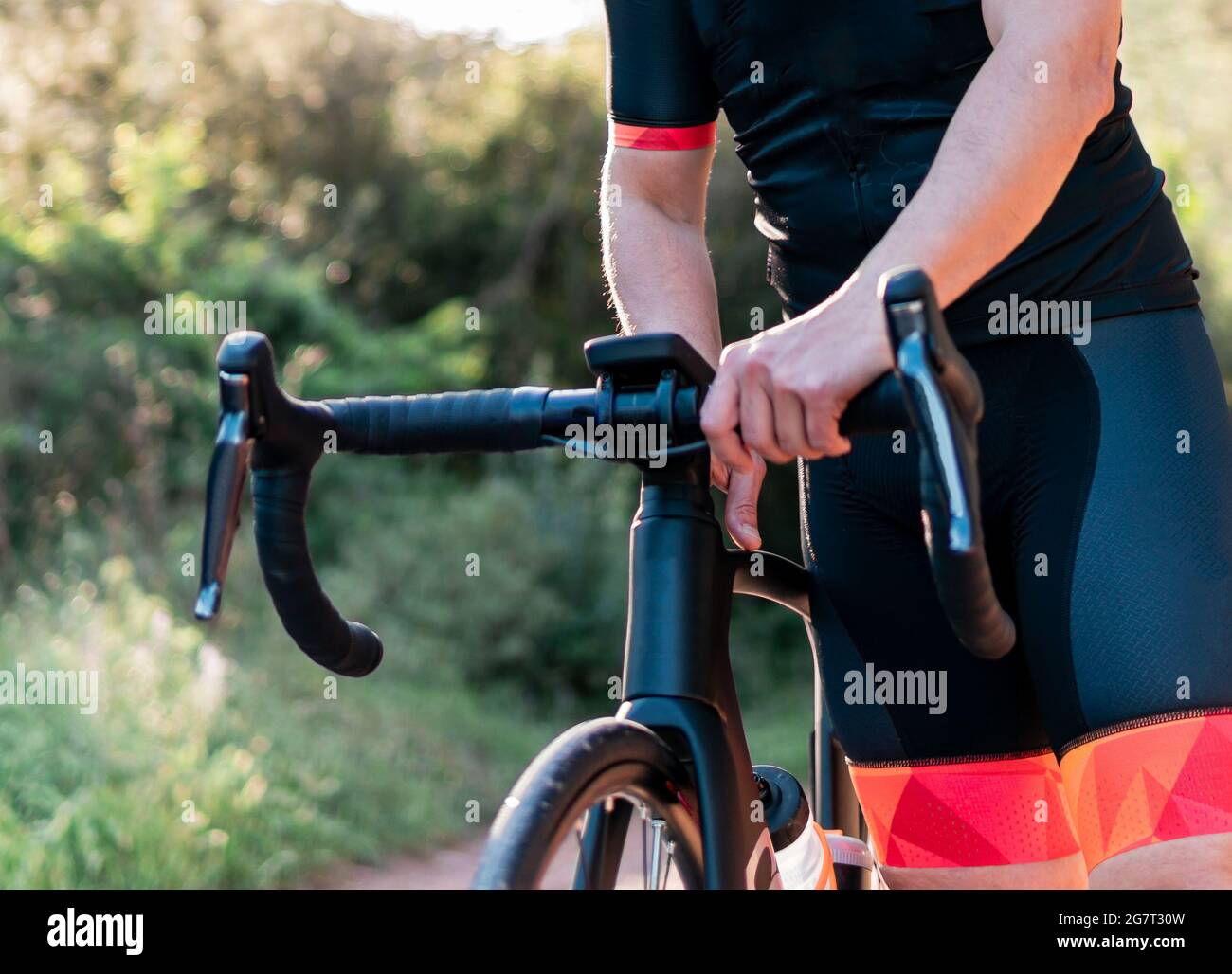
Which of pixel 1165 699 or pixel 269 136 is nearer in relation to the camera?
pixel 1165 699

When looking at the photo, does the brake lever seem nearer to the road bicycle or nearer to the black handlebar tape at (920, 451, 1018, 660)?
the road bicycle

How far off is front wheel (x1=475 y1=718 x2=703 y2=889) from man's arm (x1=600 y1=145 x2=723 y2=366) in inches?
29.9

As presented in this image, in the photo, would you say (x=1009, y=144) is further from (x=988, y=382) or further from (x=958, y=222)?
(x=988, y=382)

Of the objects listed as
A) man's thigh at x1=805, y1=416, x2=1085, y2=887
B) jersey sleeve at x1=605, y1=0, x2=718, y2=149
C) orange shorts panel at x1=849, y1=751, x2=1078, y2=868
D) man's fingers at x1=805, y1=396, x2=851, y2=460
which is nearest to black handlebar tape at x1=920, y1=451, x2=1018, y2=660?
man's fingers at x1=805, y1=396, x2=851, y2=460

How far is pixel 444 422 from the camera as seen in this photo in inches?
61.0

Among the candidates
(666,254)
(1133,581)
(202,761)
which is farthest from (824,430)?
(202,761)

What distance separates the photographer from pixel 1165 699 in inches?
63.8

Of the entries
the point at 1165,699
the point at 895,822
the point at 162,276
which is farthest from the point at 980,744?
the point at 162,276

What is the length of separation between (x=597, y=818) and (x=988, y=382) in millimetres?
852

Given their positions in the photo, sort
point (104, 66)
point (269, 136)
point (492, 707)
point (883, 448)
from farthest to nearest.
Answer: point (269, 136) < point (104, 66) < point (492, 707) < point (883, 448)

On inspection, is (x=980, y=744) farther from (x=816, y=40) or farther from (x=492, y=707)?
(x=492, y=707)

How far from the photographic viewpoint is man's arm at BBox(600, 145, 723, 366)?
1995 mm

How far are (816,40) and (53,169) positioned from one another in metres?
7.99

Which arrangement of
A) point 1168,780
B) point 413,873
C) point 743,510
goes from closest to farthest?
point 1168,780, point 743,510, point 413,873
